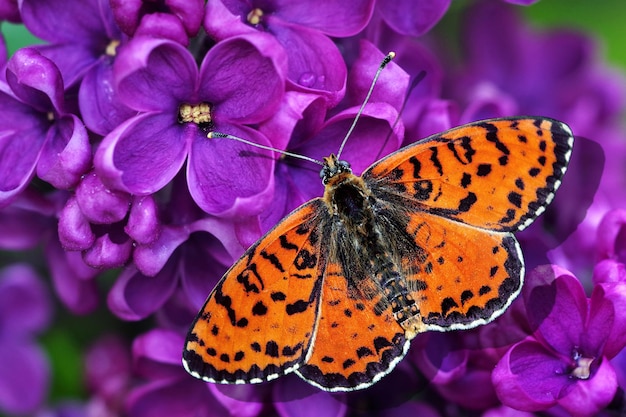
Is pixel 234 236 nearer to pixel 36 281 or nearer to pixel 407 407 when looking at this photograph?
pixel 407 407

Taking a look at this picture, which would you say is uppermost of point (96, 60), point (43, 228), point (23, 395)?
point (96, 60)

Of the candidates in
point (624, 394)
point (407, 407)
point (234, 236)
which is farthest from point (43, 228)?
point (624, 394)

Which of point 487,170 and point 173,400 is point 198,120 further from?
point 173,400

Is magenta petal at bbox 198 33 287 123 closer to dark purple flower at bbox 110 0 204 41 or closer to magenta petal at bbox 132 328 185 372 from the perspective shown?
dark purple flower at bbox 110 0 204 41

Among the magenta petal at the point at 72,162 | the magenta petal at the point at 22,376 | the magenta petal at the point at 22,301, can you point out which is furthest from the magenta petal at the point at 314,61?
the magenta petal at the point at 22,376

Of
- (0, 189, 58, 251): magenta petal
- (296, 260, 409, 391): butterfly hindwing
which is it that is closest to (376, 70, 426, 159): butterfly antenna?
(296, 260, 409, 391): butterfly hindwing

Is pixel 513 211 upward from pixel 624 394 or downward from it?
upward
